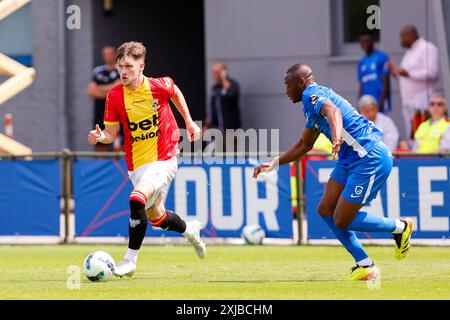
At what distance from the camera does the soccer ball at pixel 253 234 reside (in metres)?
16.7

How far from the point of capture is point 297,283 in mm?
11664

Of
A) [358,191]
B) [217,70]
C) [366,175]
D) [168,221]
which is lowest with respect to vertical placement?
[168,221]

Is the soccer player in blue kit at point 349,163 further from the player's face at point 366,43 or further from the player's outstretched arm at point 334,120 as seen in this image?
the player's face at point 366,43

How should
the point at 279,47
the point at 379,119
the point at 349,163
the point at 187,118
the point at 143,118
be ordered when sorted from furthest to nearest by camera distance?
the point at 279,47
the point at 379,119
the point at 187,118
the point at 143,118
the point at 349,163

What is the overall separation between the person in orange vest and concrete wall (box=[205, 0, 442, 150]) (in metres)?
2.49

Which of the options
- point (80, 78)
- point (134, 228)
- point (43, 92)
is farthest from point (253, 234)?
point (43, 92)

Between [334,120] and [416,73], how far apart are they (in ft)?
29.8

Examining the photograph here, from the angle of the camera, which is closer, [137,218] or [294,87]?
[294,87]

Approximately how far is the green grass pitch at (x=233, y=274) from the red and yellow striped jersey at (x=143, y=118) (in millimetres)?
1257

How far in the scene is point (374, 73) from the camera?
20422 mm

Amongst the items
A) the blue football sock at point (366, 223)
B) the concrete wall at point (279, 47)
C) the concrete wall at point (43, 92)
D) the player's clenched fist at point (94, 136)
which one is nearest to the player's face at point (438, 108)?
the concrete wall at point (279, 47)

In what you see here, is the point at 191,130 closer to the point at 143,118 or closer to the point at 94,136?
the point at 143,118

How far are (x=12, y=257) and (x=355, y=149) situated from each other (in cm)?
555
